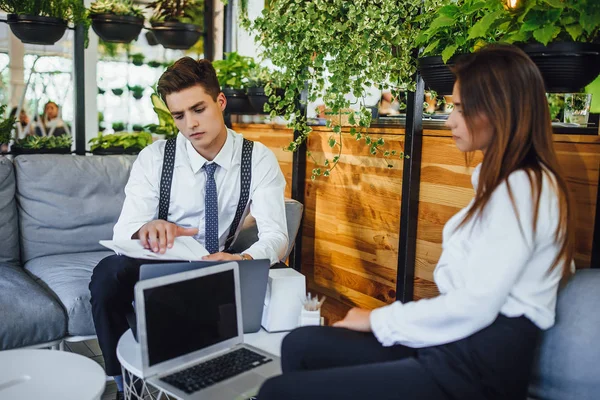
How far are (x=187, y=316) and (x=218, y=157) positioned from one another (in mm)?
960

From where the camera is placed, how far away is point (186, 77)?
86.6 inches

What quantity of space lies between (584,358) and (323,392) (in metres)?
0.67

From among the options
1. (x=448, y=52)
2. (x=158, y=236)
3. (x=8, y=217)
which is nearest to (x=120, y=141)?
(x=8, y=217)

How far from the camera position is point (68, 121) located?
4.77 m

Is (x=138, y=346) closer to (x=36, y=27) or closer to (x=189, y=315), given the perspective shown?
(x=189, y=315)

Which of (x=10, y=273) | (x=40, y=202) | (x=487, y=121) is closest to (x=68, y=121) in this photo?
(x=40, y=202)

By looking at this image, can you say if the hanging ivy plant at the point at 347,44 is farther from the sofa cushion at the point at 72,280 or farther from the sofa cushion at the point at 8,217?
the sofa cushion at the point at 8,217

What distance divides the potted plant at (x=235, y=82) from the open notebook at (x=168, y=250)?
5.29ft

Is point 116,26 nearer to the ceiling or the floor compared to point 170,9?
nearer to the floor

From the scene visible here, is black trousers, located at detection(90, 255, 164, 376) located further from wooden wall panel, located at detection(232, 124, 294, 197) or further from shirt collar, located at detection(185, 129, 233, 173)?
wooden wall panel, located at detection(232, 124, 294, 197)

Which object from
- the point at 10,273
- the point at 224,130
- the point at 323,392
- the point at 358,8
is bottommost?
the point at 10,273

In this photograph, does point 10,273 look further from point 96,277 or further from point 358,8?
point 358,8

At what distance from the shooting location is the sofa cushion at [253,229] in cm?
254

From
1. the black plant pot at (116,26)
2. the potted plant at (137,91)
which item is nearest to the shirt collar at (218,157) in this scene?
the black plant pot at (116,26)
